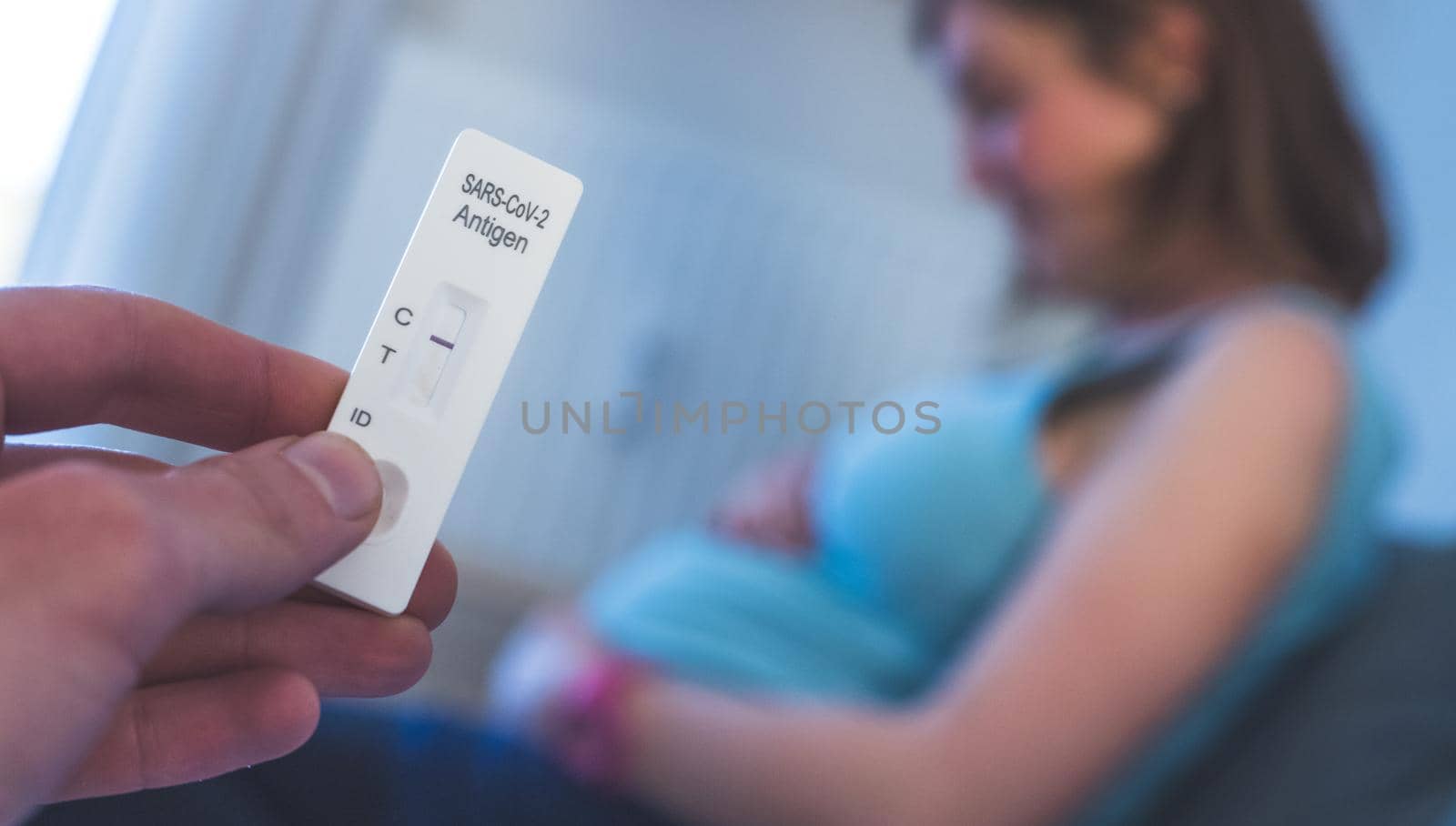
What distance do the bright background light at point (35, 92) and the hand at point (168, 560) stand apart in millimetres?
422

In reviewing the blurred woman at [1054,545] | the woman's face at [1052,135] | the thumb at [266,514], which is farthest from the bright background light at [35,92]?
the woman's face at [1052,135]

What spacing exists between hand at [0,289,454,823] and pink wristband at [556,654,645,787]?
0.35 metres

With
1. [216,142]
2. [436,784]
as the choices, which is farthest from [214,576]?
[216,142]

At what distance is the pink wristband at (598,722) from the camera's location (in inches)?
25.2

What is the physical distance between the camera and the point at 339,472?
0.26 meters

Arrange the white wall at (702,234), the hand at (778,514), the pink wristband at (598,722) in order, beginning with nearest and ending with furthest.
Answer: the pink wristband at (598,722), the hand at (778,514), the white wall at (702,234)

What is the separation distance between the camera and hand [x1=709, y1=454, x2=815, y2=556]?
3.07 feet

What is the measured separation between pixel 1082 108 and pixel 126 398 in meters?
0.69

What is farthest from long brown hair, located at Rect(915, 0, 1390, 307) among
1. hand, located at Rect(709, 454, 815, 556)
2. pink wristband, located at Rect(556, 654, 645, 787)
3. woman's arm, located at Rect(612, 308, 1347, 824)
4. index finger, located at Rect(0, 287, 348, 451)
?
index finger, located at Rect(0, 287, 348, 451)

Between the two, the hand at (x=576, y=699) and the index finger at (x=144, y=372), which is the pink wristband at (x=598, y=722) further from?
the index finger at (x=144, y=372)

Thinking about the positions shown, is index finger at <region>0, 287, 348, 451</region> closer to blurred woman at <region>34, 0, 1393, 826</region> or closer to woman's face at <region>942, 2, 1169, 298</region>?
blurred woman at <region>34, 0, 1393, 826</region>

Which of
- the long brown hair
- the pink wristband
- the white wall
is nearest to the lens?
the pink wristband

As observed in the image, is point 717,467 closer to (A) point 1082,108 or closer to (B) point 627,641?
(B) point 627,641

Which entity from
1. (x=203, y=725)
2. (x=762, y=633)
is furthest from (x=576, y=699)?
(x=203, y=725)
